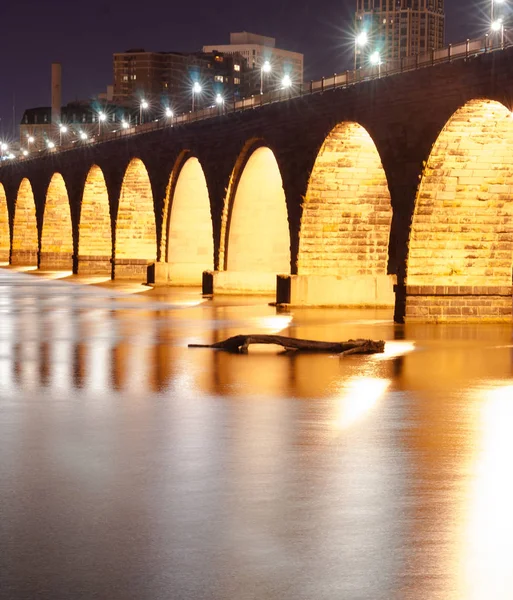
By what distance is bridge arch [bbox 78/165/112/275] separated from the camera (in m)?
66.8

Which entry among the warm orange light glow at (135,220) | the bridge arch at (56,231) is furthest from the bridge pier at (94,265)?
the bridge arch at (56,231)

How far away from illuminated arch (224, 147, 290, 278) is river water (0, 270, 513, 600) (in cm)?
→ 2297

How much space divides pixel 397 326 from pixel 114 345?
332 inches

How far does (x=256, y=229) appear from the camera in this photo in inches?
1731

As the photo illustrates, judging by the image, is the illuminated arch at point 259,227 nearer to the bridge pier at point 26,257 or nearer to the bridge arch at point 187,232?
the bridge arch at point 187,232

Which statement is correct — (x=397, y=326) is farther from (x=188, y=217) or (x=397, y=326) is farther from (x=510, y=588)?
(x=188, y=217)

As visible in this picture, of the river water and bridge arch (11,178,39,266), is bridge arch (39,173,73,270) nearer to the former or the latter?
bridge arch (11,178,39,266)

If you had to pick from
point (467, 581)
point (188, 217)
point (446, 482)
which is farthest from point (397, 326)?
point (188, 217)

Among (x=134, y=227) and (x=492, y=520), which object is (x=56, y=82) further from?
Answer: (x=492, y=520)

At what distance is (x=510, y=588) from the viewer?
22.2 ft

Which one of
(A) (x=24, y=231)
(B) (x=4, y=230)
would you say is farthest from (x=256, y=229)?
(B) (x=4, y=230)

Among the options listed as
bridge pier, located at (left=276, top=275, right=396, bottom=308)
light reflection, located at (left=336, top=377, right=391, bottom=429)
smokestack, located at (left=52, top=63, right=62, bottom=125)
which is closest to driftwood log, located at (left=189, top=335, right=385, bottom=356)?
light reflection, located at (left=336, top=377, right=391, bottom=429)

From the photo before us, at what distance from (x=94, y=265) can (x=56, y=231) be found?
9.42 meters

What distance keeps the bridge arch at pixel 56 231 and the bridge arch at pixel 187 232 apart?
2427cm
